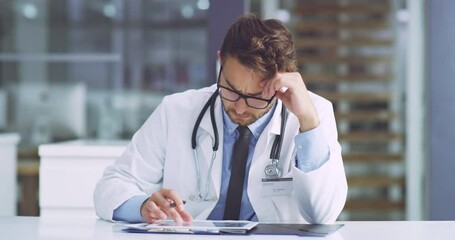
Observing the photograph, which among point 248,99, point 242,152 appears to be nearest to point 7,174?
point 242,152

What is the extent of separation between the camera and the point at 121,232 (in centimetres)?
189

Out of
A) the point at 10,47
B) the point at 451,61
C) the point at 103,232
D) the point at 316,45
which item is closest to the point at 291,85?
the point at 103,232

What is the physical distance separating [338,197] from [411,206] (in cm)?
343

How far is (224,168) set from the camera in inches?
90.2

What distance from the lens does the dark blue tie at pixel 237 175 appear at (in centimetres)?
223

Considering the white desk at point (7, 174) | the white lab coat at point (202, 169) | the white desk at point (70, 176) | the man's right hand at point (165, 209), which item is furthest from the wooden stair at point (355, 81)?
the man's right hand at point (165, 209)

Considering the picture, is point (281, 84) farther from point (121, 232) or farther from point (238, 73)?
point (121, 232)

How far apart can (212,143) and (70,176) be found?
114 centimetres

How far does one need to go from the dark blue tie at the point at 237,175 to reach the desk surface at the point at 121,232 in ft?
1.13

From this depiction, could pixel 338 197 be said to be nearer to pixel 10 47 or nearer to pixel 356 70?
pixel 356 70

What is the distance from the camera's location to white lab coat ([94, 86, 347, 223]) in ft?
7.06

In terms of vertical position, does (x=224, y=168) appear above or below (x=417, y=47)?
below

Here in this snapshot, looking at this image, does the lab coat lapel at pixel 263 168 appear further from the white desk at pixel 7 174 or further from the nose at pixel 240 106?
the white desk at pixel 7 174

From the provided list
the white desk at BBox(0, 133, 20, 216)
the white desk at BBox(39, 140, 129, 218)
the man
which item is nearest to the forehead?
the man
